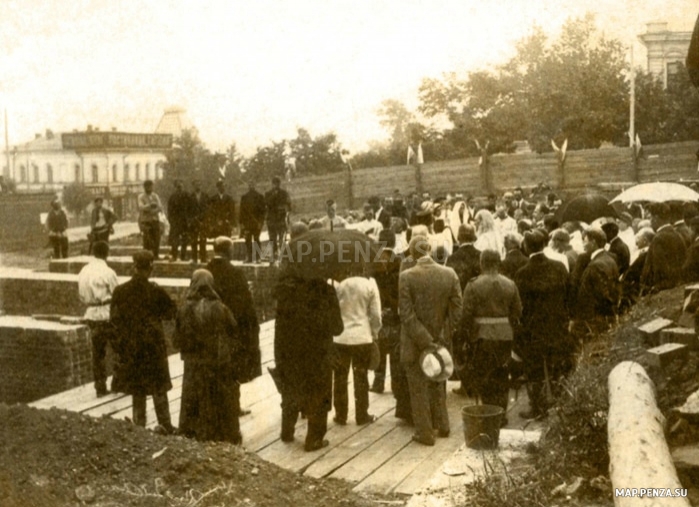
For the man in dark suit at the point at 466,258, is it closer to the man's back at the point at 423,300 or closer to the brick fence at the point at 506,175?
the man's back at the point at 423,300

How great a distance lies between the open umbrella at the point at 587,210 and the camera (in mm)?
11095

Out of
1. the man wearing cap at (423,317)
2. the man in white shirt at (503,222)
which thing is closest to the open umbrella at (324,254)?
the man wearing cap at (423,317)

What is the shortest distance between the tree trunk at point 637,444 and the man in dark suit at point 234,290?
336cm

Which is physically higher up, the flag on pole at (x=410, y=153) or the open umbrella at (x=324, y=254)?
the flag on pole at (x=410, y=153)

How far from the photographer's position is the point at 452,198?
1822 centimetres

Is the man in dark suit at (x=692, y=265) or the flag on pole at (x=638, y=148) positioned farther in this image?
the flag on pole at (x=638, y=148)

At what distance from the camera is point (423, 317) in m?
6.38

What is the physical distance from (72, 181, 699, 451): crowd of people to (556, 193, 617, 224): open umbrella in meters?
2.88

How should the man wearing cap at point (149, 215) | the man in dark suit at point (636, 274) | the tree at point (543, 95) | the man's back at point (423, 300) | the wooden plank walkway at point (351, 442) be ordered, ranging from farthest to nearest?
the man wearing cap at point (149, 215) < the tree at point (543, 95) < the man in dark suit at point (636, 274) < the man's back at point (423, 300) < the wooden plank walkway at point (351, 442)

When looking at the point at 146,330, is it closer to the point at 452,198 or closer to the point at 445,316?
the point at 445,316

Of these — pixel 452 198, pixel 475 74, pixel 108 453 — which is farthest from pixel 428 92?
pixel 108 453

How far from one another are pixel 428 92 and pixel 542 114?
285 centimetres

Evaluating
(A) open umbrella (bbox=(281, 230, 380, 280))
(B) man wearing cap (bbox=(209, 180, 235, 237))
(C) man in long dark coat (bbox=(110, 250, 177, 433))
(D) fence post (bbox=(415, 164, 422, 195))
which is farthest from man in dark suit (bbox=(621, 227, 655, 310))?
(D) fence post (bbox=(415, 164, 422, 195))

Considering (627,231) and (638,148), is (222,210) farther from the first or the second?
(638,148)
